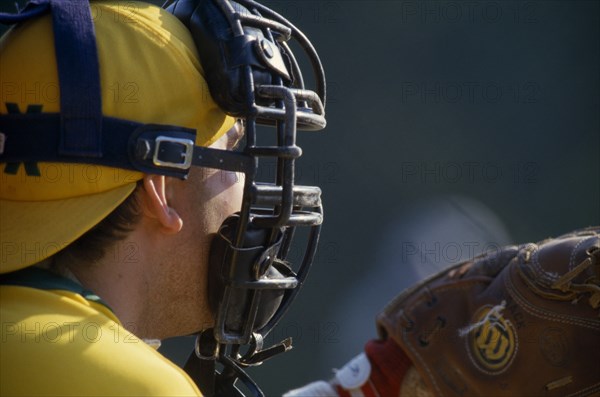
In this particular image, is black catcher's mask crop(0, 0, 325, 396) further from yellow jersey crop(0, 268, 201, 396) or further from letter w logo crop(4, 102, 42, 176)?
yellow jersey crop(0, 268, 201, 396)

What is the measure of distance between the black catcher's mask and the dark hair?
0.12 meters

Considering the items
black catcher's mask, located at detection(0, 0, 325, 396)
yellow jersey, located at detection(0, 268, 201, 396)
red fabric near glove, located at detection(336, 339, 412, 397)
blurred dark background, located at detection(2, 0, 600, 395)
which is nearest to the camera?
yellow jersey, located at detection(0, 268, 201, 396)

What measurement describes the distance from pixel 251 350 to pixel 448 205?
3418 millimetres

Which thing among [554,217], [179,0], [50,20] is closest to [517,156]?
[554,217]

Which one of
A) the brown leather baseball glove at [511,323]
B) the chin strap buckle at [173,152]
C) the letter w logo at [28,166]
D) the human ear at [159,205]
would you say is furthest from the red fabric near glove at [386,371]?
the letter w logo at [28,166]

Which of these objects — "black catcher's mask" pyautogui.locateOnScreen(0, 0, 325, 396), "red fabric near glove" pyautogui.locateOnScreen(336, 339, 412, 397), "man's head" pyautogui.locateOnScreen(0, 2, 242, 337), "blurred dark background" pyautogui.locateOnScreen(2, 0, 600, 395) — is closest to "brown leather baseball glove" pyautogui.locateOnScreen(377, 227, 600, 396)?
"red fabric near glove" pyautogui.locateOnScreen(336, 339, 412, 397)

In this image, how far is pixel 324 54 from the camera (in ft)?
16.9

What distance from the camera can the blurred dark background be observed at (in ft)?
16.1

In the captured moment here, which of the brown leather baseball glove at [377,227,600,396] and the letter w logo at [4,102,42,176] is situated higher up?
the letter w logo at [4,102,42,176]

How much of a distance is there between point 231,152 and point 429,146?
3674 millimetres

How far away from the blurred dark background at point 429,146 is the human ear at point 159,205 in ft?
Answer: 9.74

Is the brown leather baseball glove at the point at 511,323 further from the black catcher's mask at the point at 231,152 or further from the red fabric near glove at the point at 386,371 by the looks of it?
the black catcher's mask at the point at 231,152

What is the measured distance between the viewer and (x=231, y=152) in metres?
1.77

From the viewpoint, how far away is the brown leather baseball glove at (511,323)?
230 cm
